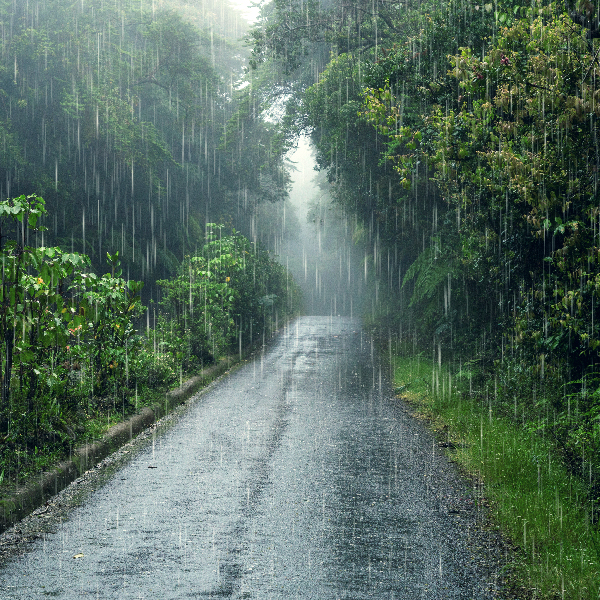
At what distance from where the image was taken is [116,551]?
4.21 m

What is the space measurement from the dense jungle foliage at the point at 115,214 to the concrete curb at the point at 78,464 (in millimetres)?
172

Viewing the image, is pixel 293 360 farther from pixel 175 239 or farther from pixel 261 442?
pixel 175 239

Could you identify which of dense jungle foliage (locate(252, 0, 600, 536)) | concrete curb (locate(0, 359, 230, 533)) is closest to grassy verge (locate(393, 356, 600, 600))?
dense jungle foliage (locate(252, 0, 600, 536))

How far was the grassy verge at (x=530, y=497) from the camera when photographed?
3.79m

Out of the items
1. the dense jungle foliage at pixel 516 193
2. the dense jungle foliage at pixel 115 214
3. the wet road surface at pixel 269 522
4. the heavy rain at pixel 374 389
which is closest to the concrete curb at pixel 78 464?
the heavy rain at pixel 374 389

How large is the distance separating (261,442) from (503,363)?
14.3 feet

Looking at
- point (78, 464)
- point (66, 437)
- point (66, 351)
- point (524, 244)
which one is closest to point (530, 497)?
point (524, 244)

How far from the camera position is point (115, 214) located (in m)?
24.2

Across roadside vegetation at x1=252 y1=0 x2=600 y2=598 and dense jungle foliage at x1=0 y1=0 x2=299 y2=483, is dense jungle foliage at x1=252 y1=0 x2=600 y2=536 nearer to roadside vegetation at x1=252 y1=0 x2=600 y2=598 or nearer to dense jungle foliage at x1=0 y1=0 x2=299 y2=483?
roadside vegetation at x1=252 y1=0 x2=600 y2=598

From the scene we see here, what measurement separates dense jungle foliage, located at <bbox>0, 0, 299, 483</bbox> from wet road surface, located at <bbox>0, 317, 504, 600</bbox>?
116cm

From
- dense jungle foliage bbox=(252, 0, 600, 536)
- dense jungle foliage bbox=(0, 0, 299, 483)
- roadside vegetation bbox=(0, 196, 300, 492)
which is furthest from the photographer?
dense jungle foliage bbox=(252, 0, 600, 536)

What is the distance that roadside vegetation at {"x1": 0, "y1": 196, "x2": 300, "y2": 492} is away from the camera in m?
5.75

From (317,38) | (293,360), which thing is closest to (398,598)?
(293,360)

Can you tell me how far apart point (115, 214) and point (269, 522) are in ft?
70.1
